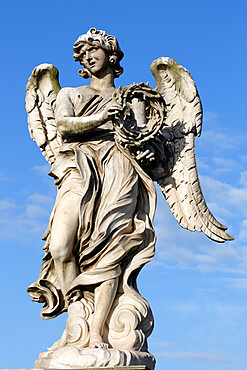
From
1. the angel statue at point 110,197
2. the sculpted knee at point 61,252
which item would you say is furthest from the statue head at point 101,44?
the sculpted knee at point 61,252

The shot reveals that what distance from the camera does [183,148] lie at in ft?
33.3

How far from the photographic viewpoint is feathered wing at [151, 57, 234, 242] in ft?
32.5

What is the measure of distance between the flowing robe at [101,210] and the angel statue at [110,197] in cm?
1

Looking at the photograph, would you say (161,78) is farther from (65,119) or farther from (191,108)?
(65,119)

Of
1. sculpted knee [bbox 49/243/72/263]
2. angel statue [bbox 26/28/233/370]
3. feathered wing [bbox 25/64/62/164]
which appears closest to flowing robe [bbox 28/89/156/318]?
angel statue [bbox 26/28/233/370]

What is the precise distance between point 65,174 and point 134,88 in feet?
4.19

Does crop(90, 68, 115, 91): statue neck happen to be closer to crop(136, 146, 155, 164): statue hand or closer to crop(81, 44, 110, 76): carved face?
crop(81, 44, 110, 76): carved face

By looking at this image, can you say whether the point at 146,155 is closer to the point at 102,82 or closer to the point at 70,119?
the point at 70,119

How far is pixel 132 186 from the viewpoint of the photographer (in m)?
9.50

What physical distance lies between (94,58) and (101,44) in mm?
190

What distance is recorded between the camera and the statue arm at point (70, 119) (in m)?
9.50

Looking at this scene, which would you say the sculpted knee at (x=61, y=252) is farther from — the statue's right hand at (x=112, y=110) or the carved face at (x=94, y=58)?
the carved face at (x=94, y=58)

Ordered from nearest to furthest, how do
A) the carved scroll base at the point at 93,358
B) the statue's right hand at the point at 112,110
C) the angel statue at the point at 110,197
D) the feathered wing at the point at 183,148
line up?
the carved scroll base at the point at 93,358, the angel statue at the point at 110,197, the statue's right hand at the point at 112,110, the feathered wing at the point at 183,148

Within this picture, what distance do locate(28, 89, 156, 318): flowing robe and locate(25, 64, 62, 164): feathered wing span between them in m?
0.81
